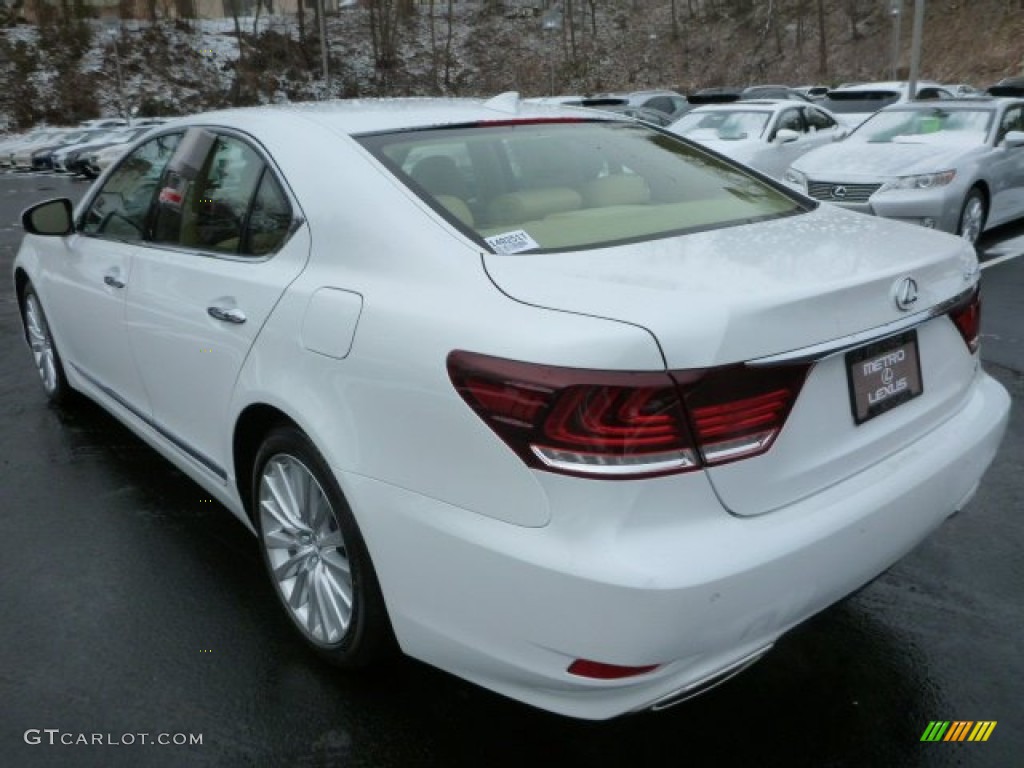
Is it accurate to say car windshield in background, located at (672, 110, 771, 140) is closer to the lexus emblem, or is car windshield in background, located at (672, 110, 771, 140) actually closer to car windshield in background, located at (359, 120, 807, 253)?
car windshield in background, located at (359, 120, 807, 253)

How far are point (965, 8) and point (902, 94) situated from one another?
31.5 m

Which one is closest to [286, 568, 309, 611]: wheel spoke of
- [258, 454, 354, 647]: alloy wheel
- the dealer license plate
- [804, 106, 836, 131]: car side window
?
[258, 454, 354, 647]: alloy wheel

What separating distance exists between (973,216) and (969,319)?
A: 276 inches

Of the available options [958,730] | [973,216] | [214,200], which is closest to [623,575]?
[958,730]

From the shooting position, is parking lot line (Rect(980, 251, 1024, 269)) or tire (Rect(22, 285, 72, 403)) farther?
parking lot line (Rect(980, 251, 1024, 269))

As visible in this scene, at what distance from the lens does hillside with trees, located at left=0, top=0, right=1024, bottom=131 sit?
44219 mm

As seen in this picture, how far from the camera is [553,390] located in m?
1.84

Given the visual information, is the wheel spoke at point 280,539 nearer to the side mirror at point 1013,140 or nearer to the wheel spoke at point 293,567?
the wheel spoke at point 293,567

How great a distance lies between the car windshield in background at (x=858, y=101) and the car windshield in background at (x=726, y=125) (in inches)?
257

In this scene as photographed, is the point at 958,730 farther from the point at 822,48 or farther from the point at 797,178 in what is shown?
the point at 822,48

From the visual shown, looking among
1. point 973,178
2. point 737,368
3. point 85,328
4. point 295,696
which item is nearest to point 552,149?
point 737,368

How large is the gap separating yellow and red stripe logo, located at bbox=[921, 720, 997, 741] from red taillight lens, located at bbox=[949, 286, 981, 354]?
1.00m

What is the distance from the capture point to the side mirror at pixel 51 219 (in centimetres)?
414

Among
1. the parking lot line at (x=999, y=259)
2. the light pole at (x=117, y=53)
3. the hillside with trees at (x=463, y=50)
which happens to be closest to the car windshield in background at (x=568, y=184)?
the parking lot line at (x=999, y=259)
